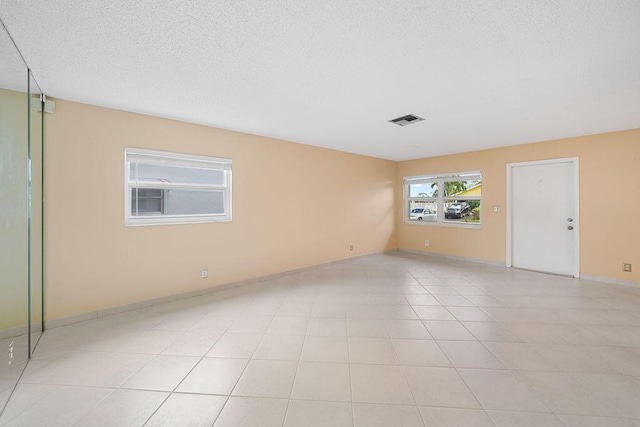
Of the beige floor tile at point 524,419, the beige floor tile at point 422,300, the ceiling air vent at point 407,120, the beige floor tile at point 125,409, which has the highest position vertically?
the ceiling air vent at point 407,120

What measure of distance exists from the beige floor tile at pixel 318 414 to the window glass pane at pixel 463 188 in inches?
212

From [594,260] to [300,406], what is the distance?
5316 mm

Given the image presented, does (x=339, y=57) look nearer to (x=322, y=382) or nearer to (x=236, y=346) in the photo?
(x=322, y=382)

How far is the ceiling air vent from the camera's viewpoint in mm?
3254

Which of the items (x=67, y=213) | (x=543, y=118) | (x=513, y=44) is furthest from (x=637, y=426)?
(x=67, y=213)

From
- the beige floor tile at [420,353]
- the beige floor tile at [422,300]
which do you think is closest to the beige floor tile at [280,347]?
the beige floor tile at [420,353]

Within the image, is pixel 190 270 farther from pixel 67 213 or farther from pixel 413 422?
pixel 413 422

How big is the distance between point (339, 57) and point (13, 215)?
317 centimetres

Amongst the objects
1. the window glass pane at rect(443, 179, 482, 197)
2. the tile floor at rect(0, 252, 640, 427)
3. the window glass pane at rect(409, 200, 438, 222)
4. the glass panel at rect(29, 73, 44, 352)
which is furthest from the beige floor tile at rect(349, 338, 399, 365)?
the window glass pane at rect(409, 200, 438, 222)

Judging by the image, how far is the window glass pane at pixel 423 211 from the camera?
245 inches

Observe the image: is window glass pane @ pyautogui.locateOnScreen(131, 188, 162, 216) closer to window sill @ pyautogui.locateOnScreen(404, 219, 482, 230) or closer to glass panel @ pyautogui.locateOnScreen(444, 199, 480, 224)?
window sill @ pyautogui.locateOnScreen(404, 219, 482, 230)

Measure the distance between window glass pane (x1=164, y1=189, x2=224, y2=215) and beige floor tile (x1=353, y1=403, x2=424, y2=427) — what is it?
125 inches

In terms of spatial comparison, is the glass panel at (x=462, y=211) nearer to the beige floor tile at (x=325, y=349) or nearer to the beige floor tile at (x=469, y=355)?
the beige floor tile at (x=469, y=355)

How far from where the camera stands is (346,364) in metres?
1.94
